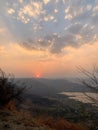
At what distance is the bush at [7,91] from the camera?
15992 mm

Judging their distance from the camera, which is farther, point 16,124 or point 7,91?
point 7,91

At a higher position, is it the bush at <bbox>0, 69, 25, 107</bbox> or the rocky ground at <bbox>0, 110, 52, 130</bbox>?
the bush at <bbox>0, 69, 25, 107</bbox>

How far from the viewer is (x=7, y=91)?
1661 centimetres

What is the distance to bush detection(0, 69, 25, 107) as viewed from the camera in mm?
15992

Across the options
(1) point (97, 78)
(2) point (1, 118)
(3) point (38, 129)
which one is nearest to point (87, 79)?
(1) point (97, 78)

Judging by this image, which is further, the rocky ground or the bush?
the bush

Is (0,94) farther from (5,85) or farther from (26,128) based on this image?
(26,128)

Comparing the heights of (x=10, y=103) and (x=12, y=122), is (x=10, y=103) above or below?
above

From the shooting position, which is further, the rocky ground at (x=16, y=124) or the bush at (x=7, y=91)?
the bush at (x=7, y=91)

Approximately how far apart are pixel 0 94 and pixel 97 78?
26.4 ft

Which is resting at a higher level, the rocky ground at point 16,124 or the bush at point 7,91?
the bush at point 7,91

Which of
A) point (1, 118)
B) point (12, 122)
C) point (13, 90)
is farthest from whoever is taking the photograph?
point (13, 90)

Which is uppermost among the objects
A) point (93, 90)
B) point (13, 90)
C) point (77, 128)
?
point (13, 90)

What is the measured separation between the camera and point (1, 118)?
483 inches
